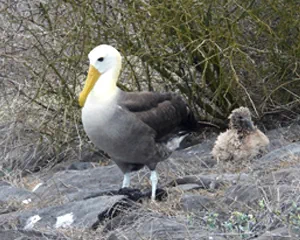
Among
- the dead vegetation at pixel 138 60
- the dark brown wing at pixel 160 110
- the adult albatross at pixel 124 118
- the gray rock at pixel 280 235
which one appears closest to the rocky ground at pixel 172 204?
the gray rock at pixel 280 235

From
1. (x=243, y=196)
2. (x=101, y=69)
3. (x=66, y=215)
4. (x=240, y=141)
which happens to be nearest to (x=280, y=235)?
(x=243, y=196)

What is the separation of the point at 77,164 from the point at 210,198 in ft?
11.2

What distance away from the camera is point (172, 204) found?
5.61 m

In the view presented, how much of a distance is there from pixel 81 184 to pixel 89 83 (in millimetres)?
1236

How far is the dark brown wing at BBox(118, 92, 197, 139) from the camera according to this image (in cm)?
639

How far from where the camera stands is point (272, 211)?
4.48 metres

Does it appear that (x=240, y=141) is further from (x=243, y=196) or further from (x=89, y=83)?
(x=243, y=196)

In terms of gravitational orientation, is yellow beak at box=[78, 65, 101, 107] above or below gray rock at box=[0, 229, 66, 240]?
above

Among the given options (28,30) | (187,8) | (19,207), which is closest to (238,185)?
(19,207)

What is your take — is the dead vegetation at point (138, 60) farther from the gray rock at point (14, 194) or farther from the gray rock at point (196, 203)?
the gray rock at point (196, 203)

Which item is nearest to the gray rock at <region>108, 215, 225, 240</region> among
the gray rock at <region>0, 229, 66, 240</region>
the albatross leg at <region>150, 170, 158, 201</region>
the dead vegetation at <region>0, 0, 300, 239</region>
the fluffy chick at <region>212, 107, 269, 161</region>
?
the gray rock at <region>0, 229, 66, 240</region>

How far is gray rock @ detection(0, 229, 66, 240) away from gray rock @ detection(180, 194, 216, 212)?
2.67 ft

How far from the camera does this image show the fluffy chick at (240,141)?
301 inches

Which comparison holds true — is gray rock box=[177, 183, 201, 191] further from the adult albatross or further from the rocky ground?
the adult albatross
